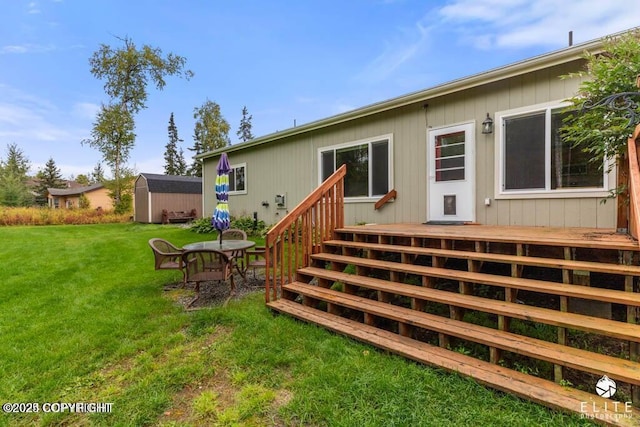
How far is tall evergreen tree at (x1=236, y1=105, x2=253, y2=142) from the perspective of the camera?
3600 centimetres

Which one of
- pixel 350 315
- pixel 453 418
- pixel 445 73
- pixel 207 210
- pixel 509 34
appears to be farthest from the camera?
pixel 445 73

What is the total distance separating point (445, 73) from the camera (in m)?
13.1

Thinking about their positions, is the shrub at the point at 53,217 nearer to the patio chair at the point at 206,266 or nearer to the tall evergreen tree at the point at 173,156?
the patio chair at the point at 206,266

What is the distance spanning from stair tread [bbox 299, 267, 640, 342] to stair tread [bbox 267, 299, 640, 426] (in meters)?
0.41

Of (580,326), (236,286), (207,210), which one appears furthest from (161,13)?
(580,326)

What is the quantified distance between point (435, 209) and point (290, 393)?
428 cm

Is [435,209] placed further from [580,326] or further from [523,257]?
[580,326]

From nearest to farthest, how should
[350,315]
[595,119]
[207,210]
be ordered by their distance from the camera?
[595,119]
[350,315]
[207,210]

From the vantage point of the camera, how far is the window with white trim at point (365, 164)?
6.31 meters

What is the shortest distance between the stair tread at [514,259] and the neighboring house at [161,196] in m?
16.1

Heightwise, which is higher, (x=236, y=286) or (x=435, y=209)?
(x=435, y=209)

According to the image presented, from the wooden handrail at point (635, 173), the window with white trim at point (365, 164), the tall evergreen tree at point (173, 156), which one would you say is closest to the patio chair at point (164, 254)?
the window with white trim at point (365, 164)

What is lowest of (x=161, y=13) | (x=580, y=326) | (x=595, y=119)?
(x=580, y=326)

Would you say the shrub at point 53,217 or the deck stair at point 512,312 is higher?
the shrub at point 53,217
